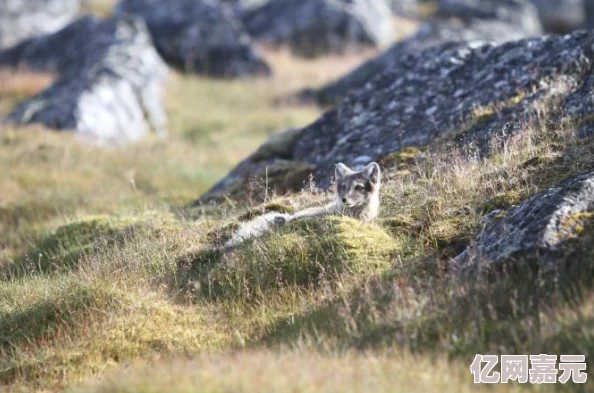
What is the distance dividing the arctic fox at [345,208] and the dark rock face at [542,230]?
6.89 feet

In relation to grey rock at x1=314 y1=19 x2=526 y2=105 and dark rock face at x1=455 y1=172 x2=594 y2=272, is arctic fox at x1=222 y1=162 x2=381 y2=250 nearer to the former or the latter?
dark rock face at x1=455 y1=172 x2=594 y2=272

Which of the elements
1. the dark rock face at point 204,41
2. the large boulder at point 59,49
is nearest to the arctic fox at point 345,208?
the large boulder at point 59,49


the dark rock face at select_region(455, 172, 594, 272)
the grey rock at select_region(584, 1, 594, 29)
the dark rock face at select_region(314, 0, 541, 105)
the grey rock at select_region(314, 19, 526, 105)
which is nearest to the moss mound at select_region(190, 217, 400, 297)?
the dark rock face at select_region(455, 172, 594, 272)

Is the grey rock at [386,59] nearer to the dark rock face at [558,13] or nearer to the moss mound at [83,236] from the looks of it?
the moss mound at [83,236]

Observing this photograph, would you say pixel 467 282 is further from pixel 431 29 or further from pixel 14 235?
pixel 431 29

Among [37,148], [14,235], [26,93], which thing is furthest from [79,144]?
[26,93]

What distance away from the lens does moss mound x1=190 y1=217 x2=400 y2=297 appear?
781cm

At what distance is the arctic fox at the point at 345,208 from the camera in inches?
355

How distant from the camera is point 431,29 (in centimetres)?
2827

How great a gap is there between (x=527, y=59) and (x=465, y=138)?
271 cm

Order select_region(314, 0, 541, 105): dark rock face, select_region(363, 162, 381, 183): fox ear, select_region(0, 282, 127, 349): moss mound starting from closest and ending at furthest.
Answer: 1. select_region(0, 282, 127, 349): moss mound
2. select_region(363, 162, 381, 183): fox ear
3. select_region(314, 0, 541, 105): dark rock face

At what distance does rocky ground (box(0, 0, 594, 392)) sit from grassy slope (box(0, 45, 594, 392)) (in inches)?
0.9

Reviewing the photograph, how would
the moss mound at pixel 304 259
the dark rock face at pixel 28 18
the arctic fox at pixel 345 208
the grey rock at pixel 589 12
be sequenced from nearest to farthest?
the moss mound at pixel 304 259 → the arctic fox at pixel 345 208 → the dark rock face at pixel 28 18 → the grey rock at pixel 589 12

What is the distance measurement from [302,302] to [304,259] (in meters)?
0.69
